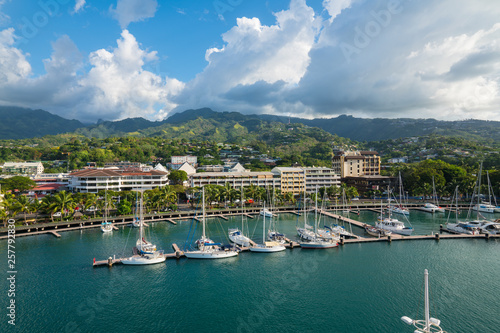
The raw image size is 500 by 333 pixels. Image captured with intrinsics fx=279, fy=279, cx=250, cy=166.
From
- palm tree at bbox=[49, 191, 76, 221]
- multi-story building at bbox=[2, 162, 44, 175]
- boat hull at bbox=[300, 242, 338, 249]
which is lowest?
boat hull at bbox=[300, 242, 338, 249]

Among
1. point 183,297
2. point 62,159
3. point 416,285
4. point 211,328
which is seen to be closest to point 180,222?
point 183,297

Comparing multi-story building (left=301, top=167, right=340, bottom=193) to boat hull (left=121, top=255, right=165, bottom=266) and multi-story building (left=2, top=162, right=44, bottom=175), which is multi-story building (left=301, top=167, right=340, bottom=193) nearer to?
boat hull (left=121, top=255, right=165, bottom=266)

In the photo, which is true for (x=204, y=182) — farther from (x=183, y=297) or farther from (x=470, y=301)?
(x=470, y=301)

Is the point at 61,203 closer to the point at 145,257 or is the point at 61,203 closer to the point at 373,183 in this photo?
the point at 145,257

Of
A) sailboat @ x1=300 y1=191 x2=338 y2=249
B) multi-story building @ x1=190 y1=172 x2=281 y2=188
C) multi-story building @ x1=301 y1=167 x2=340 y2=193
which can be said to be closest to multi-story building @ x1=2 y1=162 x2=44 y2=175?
multi-story building @ x1=190 y1=172 x2=281 y2=188

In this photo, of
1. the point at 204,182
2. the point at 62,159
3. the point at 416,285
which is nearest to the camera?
the point at 416,285

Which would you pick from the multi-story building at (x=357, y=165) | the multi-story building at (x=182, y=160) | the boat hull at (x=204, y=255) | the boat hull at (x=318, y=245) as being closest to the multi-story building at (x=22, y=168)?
the multi-story building at (x=182, y=160)
